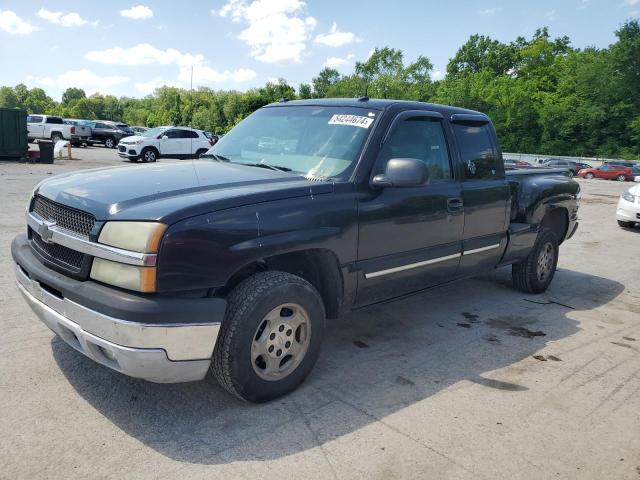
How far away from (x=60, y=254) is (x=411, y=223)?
93.4 inches

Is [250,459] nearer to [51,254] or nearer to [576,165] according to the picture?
[51,254]

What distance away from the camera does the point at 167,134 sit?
77.7 feet

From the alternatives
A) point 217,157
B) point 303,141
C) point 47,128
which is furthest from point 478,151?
point 47,128

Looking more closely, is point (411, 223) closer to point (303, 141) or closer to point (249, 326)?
point (303, 141)

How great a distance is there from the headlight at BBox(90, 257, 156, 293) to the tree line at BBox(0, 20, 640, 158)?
58.9m

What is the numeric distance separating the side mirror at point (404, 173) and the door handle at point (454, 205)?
782 millimetres

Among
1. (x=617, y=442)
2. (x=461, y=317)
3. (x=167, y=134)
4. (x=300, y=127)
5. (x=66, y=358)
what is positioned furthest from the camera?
(x=167, y=134)

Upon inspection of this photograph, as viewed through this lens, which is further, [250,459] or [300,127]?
[300,127]

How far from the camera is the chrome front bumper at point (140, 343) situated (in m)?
2.58

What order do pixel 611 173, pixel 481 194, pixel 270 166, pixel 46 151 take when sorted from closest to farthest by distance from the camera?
pixel 270 166
pixel 481 194
pixel 46 151
pixel 611 173

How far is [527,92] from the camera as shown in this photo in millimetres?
68500

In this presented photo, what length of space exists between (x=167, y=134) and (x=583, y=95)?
59670 millimetres

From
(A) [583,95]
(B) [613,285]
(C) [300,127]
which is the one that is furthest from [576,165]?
(C) [300,127]

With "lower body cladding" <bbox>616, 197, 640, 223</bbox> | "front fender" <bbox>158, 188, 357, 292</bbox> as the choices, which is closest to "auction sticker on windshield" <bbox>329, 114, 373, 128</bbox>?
"front fender" <bbox>158, 188, 357, 292</bbox>
